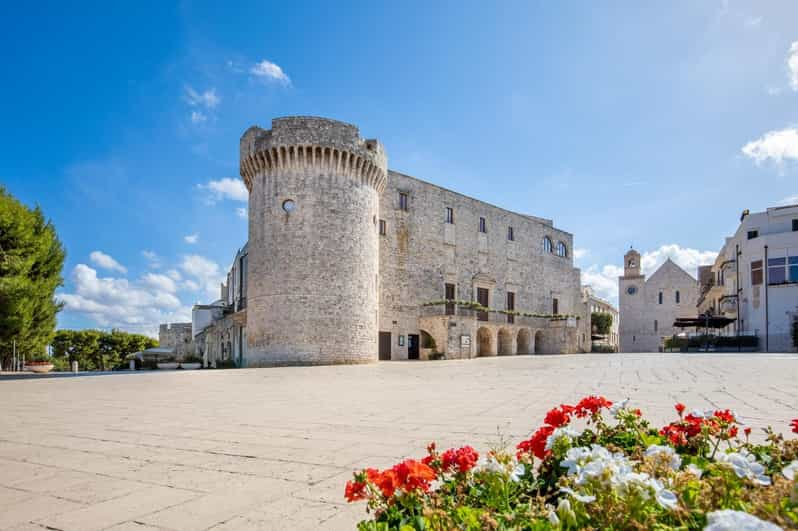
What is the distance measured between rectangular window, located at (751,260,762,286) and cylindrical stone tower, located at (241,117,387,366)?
2488 cm

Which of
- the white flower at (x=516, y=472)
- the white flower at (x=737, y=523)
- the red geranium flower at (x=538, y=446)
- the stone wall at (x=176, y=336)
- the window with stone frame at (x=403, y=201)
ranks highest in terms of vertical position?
the window with stone frame at (x=403, y=201)

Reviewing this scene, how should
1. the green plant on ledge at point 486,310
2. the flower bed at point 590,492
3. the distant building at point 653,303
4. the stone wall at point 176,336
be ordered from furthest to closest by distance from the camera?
the distant building at point 653,303 < the stone wall at point 176,336 < the green plant on ledge at point 486,310 < the flower bed at point 590,492

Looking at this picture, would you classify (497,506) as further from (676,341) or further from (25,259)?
(676,341)

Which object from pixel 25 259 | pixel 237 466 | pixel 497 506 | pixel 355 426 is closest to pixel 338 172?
pixel 25 259

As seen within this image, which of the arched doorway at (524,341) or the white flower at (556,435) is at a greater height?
the white flower at (556,435)

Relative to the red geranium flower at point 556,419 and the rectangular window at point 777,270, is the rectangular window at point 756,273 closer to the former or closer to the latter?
the rectangular window at point 777,270

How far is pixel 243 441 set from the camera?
4.61m

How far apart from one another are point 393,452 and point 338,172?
61.7 ft

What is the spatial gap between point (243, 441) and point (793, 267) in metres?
34.9

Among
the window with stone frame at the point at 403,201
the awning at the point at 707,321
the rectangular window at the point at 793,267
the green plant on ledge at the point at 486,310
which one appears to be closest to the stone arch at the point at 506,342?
the green plant on ledge at the point at 486,310

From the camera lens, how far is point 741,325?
32.0 metres

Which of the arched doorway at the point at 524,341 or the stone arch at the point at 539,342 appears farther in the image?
the stone arch at the point at 539,342

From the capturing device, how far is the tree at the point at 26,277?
19672mm

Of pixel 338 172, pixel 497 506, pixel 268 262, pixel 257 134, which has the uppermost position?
pixel 257 134
